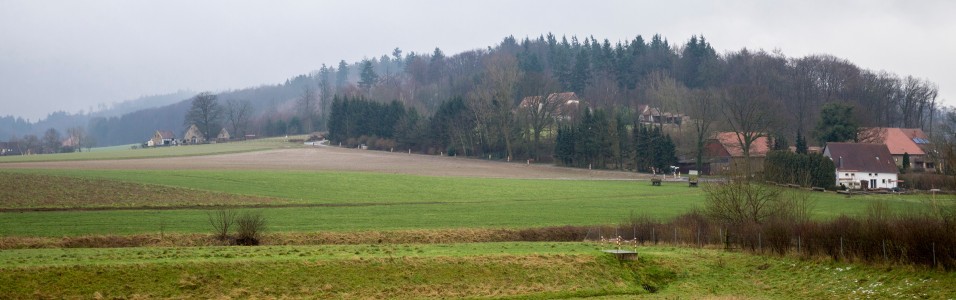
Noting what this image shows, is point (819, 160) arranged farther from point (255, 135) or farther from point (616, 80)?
point (255, 135)

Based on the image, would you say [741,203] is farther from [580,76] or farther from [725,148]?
[580,76]

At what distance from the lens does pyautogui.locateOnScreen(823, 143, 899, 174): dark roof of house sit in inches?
3504

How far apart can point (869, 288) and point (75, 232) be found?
35.6 m

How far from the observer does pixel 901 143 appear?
112m

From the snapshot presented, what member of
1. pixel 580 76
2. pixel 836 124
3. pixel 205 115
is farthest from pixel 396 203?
pixel 205 115

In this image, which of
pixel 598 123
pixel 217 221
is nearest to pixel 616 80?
pixel 598 123

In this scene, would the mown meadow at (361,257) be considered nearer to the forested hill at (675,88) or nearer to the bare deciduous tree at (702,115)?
the bare deciduous tree at (702,115)

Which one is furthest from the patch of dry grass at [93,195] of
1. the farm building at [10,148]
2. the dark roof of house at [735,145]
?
the farm building at [10,148]

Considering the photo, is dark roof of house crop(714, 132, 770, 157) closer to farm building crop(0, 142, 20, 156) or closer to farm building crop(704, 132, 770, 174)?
farm building crop(704, 132, 770, 174)

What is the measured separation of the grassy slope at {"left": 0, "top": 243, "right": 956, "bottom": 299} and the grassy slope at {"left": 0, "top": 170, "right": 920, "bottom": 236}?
1095 centimetres

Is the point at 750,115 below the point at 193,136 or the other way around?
the other way around

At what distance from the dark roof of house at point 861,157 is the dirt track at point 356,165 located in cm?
2074

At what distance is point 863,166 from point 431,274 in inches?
2779

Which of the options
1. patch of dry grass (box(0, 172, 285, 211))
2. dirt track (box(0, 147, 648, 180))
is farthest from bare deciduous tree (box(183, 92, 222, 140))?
patch of dry grass (box(0, 172, 285, 211))
